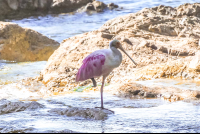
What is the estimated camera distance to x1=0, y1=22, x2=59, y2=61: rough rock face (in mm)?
12430

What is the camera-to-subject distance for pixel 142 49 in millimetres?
8539

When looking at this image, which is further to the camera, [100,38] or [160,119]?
[100,38]

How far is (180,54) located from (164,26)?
6.14ft

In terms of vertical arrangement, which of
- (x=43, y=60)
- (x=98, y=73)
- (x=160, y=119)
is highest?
(x=98, y=73)

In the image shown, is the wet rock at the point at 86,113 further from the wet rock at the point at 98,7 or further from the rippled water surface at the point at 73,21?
the wet rock at the point at 98,7

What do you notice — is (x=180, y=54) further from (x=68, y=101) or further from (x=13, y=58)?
(x=13, y=58)

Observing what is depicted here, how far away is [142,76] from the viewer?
24.1 ft

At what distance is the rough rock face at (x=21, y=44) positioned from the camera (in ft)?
40.8

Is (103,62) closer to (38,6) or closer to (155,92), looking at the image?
(155,92)

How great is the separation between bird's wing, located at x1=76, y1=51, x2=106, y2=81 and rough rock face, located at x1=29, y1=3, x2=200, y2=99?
220 cm

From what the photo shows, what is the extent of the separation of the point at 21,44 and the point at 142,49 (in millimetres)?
5874

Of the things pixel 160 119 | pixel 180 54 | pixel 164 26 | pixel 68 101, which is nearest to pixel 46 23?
pixel 164 26

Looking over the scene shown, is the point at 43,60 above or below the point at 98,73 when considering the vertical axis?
below

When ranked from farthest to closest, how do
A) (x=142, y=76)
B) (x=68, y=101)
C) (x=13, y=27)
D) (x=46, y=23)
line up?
(x=46, y=23)
(x=13, y=27)
(x=142, y=76)
(x=68, y=101)
